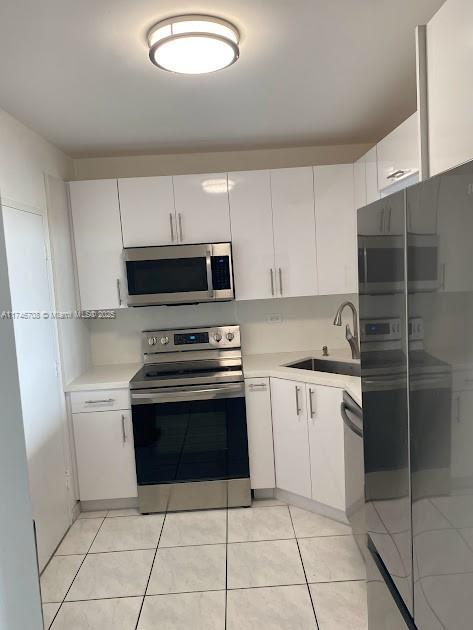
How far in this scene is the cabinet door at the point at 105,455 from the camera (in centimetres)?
290

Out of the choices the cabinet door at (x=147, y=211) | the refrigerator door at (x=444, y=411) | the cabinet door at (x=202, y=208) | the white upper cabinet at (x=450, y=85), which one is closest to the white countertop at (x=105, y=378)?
the cabinet door at (x=147, y=211)

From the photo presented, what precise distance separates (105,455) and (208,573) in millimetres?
1010

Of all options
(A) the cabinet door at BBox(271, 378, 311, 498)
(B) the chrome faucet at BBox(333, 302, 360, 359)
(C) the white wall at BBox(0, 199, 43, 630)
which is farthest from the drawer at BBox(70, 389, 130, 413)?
(C) the white wall at BBox(0, 199, 43, 630)

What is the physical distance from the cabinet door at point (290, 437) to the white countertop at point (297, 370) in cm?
6

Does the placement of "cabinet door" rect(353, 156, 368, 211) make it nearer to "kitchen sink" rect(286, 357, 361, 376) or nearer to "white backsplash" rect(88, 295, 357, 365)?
"white backsplash" rect(88, 295, 357, 365)

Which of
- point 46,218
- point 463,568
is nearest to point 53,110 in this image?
point 46,218

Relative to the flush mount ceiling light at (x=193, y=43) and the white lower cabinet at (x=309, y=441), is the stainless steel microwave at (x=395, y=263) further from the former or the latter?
the white lower cabinet at (x=309, y=441)

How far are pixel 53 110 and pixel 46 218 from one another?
66cm

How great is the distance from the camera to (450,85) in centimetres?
110

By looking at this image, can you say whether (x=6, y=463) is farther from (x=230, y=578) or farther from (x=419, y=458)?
(x=230, y=578)

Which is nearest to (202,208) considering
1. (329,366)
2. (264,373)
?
(264,373)

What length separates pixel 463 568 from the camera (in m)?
0.88

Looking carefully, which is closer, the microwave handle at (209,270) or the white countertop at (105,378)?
the white countertop at (105,378)

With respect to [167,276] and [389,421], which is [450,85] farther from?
[167,276]
